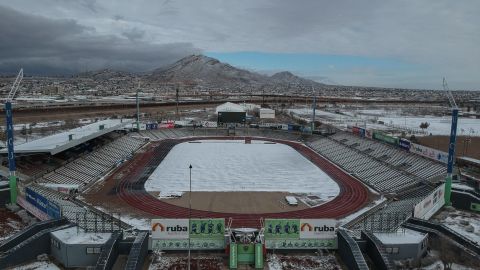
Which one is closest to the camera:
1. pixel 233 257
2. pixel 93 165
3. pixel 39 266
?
pixel 39 266

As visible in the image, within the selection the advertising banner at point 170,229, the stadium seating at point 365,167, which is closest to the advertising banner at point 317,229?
the advertising banner at point 170,229

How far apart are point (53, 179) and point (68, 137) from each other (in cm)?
681

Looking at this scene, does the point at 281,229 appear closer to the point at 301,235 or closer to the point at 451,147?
the point at 301,235

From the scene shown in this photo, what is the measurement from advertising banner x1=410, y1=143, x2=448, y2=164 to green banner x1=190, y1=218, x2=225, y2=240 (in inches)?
991

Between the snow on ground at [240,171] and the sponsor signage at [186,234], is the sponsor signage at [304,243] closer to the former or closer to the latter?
the sponsor signage at [186,234]

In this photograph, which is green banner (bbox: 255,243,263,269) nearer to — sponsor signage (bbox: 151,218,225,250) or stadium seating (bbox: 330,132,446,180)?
sponsor signage (bbox: 151,218,225,250)

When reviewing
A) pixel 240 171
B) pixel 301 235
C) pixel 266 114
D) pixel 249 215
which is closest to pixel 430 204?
pixel 301 235

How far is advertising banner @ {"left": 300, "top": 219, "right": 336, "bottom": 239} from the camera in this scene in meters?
22.6

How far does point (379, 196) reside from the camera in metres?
35.1

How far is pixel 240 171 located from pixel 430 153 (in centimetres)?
1971

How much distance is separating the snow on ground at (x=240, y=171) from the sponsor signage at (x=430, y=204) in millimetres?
8451

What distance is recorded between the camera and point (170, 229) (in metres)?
22.5

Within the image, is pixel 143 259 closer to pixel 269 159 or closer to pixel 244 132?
pixel 269 159

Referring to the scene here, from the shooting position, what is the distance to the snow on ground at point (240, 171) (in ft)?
122
